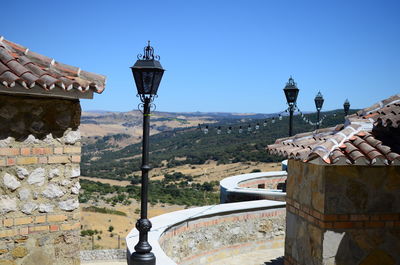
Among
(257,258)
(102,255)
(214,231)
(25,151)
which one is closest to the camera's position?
(25,151)

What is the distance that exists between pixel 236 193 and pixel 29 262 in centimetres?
754

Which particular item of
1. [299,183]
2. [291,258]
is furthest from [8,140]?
[291,258]

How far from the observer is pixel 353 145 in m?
6.30

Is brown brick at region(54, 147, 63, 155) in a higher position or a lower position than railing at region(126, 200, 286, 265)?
higher

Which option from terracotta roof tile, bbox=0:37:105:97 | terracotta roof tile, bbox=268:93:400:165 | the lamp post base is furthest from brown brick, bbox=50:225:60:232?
terracotta roof tile, bbox=268:93:400:165

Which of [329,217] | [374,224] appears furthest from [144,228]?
[374,224]

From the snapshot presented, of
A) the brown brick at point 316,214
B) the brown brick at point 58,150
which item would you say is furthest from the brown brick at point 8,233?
the brown brick at point 316,214

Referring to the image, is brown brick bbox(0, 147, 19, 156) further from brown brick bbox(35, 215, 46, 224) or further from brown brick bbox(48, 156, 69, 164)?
brown brick bbox(35, 215, 46, 224)

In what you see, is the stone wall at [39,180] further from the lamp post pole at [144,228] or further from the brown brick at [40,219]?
the lamp post pole at [144,228]

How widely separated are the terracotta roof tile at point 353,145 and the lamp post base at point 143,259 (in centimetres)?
248

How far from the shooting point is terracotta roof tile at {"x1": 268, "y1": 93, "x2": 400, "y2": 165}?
5910 millimetres

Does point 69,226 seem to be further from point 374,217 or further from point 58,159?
point 374,217

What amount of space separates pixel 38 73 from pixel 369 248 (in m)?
5.04

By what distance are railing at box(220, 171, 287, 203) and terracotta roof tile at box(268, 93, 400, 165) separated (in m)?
4.50
